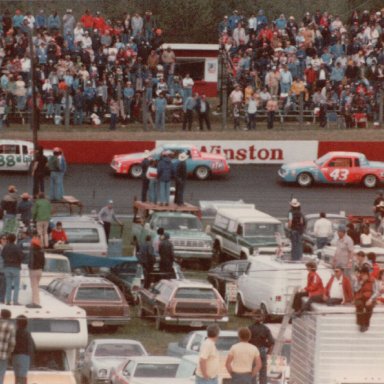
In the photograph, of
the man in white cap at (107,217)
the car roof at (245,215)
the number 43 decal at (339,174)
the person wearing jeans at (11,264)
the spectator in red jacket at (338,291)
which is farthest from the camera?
the number 43 decal at (339,174)

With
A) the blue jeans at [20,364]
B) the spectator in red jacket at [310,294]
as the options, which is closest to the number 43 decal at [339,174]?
the spectator in red jacket at [310,294]

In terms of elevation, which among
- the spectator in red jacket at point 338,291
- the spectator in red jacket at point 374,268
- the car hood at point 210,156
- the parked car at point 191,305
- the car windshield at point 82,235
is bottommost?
the parked car at point 191,305

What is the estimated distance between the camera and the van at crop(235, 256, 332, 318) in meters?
33.9

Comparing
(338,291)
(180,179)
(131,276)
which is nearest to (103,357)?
(338,291)

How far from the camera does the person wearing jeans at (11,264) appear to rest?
28.3 m

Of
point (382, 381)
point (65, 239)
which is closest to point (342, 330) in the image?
point (382, 381)

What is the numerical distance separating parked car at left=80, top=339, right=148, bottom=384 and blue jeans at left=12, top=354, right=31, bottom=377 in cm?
546

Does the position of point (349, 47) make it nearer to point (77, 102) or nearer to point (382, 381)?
point (77, 102)

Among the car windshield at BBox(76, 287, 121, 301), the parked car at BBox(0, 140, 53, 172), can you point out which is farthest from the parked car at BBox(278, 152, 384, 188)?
the car windshield at BBox(76, 287, 121, 301)

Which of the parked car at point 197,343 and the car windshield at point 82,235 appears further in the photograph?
the car windshield at point 82,235

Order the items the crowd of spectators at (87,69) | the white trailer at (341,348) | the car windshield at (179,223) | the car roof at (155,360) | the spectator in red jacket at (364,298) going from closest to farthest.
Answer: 1. the white trailer at (341,348)
2. the spectator in red jacket at (364,298)
3. the car roof at (155,360)
4. the car windshield at (179,223)
5. the crowd of spectators at (87,69)

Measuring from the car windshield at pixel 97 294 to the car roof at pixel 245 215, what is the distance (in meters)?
7.64

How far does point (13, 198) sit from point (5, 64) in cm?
1693

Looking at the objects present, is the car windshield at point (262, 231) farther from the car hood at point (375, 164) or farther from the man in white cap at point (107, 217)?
the car hood at point (375, 164)
